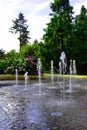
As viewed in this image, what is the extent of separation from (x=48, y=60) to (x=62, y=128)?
73.0ft

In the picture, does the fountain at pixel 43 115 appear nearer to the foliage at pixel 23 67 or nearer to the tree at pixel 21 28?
the foliage at pixel 23 67

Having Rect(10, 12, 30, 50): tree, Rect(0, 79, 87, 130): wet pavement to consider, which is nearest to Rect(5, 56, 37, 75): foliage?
Rect(0, 79, 87, 130): wet pavement

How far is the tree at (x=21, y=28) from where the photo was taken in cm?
6019

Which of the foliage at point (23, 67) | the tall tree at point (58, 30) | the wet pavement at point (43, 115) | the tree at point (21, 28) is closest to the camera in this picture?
the wet pavement at point (43, 115)

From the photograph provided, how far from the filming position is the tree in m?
60.2

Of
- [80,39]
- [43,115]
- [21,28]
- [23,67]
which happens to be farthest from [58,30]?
[21,28]

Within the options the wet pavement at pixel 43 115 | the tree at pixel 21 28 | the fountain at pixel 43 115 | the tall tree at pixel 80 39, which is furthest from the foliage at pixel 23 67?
the tree at pixel 21 28

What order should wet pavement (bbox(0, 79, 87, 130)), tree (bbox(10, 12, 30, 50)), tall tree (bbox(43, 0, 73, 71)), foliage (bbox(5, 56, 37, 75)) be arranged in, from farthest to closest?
1. tree (bbox(10, 12, 30, 50))
2. tall tree (bbox(43, 0, 73, 71))
3. foliage (bbox(5, 56, 37, 75))
4. wet pavement (bbox(0, 79, 87, 130))

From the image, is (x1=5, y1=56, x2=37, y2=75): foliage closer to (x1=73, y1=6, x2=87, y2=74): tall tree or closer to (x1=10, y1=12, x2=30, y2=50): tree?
(x1=73, y1=6, x2=87, y2=74): tall tree

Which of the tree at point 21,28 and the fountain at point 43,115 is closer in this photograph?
the fountain at point 43,115

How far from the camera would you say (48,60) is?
28250 mm

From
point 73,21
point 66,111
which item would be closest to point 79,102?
point 66,111

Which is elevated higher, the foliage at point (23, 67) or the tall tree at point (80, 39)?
the tall tree at point (80, 39)

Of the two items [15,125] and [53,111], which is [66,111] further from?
[15,125]
